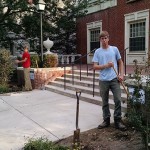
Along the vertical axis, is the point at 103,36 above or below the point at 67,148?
above

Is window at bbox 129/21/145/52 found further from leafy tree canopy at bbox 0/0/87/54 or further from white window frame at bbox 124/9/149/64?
leafy tree canopy at bbox 0/0/87/54

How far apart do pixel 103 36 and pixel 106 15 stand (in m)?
12.1

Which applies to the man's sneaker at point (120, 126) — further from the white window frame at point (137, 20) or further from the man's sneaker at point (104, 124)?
the white window frame at point (137, 20)

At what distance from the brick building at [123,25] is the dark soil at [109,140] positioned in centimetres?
851

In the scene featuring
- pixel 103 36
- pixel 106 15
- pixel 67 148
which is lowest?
pixel 67 148

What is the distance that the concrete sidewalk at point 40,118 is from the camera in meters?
5.57

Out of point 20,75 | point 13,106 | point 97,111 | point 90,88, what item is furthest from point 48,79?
point 97,111

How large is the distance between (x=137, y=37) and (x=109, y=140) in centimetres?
1089

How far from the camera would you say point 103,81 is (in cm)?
559

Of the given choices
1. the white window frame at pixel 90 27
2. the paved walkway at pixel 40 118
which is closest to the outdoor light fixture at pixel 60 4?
the white window frame at pixel 90 27

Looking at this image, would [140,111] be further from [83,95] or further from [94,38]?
[94,38]

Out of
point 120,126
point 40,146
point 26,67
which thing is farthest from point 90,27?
point 40,146

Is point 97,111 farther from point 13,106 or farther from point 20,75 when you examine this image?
point 20,75

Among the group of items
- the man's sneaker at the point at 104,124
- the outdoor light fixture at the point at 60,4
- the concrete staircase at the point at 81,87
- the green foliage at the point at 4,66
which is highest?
the outdoor light fixture at the point at 60,4
